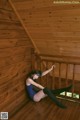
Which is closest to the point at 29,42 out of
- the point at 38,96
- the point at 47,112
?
the point at 38,96

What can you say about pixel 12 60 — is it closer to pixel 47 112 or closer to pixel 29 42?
pixel 29 42

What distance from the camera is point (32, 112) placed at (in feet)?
9.44

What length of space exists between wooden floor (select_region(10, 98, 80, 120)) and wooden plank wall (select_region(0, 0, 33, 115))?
8.1 inches

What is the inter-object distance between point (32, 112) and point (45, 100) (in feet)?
1.71

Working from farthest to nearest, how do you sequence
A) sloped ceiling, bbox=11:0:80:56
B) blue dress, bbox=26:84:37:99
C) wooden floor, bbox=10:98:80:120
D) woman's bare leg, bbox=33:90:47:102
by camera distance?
blue dress, bbox=26:84:37:99 → woman's bare leg, bbox=33:90:47:102 → wooden floor, bbox=10:98:80:120 → sloped ceiling, bbox=11:0:80:56

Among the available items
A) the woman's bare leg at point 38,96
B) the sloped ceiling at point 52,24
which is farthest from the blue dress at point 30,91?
the sloped ceiling at point 52,24

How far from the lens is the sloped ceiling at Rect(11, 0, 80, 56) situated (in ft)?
8.41

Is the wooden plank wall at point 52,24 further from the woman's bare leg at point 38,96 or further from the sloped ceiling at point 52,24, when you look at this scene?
the woman's bare leg at point 38,96

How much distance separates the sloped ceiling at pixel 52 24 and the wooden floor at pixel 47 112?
1207mm

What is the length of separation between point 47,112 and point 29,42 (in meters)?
1.53

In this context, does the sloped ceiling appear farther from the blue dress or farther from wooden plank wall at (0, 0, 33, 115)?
the blue dress

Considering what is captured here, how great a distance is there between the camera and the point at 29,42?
11.5 ft

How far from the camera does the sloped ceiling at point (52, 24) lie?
2.56 meters

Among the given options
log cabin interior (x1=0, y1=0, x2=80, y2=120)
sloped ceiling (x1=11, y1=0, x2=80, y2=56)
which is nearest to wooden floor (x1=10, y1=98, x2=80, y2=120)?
log cabin interior (x1=0, y1=0, x2=80, y2=120)
